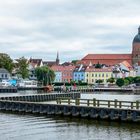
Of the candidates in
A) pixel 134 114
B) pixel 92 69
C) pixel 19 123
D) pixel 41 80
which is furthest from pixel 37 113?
pixel 92 69

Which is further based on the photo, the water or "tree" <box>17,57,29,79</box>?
"tree" <box>17,57,29,79</box>

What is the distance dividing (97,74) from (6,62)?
157 ft

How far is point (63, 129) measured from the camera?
1501 inches

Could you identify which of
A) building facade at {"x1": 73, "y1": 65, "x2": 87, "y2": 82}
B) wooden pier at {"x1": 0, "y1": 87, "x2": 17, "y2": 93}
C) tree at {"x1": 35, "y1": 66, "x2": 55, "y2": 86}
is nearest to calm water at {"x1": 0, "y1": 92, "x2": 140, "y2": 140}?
wooden pier at {"x1": 0, "y1": 87, "x2": 17, "y2": 93}

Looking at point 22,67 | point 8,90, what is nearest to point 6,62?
point 22,67

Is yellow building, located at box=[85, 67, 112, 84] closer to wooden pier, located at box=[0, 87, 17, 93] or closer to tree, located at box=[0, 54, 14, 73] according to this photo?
tree, located at box=[0, 54, 14, 73]

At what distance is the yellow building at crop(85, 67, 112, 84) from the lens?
18475cm

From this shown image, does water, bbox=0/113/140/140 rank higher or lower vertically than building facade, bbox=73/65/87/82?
lower

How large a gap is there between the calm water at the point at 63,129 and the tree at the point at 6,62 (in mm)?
101102

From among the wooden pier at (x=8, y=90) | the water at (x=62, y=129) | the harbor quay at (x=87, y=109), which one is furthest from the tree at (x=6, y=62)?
the water at (x=62, y=129)

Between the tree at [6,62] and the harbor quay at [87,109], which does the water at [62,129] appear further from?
the tree at [6,62]

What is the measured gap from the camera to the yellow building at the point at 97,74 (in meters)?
185

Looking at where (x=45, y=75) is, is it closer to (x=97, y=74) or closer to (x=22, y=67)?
(x=22, y=67)

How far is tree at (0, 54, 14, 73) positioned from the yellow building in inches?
1684
